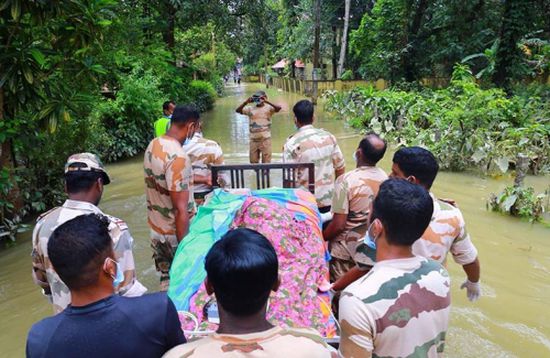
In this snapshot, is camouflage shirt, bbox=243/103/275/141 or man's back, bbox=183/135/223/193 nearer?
man's back, bbox=183/135/223/193

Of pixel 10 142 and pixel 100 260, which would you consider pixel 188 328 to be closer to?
pixel 100 260

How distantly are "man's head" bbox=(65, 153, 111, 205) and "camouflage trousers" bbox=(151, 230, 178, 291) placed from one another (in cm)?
120

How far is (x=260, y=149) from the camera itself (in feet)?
25.0

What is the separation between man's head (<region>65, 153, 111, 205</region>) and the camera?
223 cm

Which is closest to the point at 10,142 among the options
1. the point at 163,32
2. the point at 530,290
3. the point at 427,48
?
the point at 530,290

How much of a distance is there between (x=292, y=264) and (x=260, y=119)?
4838 mm

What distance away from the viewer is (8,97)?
4.85 m

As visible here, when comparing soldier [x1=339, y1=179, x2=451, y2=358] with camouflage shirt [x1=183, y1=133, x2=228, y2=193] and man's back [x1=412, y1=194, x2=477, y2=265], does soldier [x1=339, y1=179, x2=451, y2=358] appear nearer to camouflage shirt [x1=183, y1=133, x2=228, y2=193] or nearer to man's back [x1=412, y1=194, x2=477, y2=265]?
man's back [x1=412, y1=194, x2=477, y2=265]

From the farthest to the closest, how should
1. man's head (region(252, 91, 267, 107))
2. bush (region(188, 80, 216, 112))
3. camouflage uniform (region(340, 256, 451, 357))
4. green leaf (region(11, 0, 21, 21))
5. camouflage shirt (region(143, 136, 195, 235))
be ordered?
1. bush (region(188, 80, 216, 112))
2. man's head (region(252, 91, 267, 107))
3. green leaf (region(11, 0, 21, 21))
4. camouflage shirt (region(143, 136, 195, 235))
5. camouflage uniform (region(340, 256, 451, 357))

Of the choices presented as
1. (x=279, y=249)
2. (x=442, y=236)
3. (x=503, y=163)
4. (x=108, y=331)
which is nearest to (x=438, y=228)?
(x=442, y=236)

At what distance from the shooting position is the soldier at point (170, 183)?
3.17 metres

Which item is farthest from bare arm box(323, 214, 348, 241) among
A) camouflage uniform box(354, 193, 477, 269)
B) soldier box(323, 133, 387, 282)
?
camouflage uniform box(354, 193, 477, 269)

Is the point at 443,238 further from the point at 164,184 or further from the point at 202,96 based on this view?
the point at 202,96

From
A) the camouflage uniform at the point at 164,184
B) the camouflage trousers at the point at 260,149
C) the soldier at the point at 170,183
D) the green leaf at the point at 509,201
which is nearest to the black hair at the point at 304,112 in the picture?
the soldier at the point at 170,183
